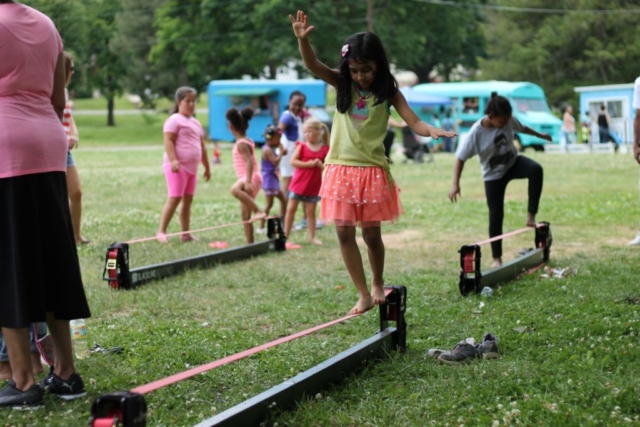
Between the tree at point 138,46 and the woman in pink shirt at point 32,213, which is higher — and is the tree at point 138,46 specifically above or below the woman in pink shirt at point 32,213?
above

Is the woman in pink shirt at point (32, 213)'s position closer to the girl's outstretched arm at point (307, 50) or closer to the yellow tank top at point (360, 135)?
the girl's outstretched arm at point (307, 50)

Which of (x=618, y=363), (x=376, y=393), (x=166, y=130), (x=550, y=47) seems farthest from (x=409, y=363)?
(x=550, y=47)

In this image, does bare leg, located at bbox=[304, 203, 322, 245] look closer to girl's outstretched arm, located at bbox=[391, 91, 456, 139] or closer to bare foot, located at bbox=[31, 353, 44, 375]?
girl's outstretched arm, located at bbox=[391, 91, 456, 139]

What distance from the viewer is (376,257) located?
6168mm

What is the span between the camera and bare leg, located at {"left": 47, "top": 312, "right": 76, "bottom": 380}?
471cm

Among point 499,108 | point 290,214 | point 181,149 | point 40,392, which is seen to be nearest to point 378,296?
point 40,392

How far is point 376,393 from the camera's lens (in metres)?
4.99

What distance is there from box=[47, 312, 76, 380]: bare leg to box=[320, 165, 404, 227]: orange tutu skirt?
196cm

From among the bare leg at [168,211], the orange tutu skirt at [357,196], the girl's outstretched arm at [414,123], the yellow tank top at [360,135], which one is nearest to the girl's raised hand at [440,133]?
the girl's outstretched arm at [414,123]

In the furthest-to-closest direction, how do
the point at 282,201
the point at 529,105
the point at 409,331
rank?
the point at 529,105, the point at 282,201, the point at 409,331

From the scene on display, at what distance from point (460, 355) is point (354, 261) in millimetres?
1003

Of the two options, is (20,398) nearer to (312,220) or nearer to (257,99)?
(312,220)

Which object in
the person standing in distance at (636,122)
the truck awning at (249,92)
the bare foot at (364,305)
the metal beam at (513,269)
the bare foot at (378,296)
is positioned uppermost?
the truck awning at (249,92)

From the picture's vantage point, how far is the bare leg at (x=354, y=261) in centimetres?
604
